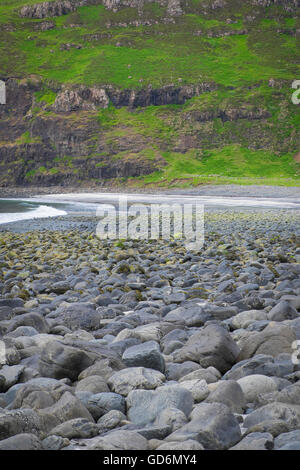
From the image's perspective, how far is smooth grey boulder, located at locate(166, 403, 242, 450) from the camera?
203 cm

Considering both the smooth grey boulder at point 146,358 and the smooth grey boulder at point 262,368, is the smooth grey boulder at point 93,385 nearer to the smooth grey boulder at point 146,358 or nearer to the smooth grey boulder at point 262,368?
the smooth grey boulder at point 146,358

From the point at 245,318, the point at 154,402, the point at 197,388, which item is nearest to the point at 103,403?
the point at 154,402

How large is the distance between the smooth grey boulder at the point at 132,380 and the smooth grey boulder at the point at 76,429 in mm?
480

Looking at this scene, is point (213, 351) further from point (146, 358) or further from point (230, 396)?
point (230, 396)

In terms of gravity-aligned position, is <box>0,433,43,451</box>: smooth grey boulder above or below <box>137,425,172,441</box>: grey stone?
above

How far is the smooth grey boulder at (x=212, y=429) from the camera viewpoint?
80.0 inches

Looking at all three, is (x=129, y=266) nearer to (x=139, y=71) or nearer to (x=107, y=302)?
(x=107, y=302)

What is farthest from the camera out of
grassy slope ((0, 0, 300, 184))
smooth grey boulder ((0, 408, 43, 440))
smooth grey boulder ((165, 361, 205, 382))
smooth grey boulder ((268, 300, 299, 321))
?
grassy slope ((0, 0, 300, 184))

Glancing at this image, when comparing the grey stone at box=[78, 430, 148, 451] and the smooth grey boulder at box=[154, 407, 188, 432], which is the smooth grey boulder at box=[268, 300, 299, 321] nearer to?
the smooth grey boulder at box=[154, 407, 188, 432]

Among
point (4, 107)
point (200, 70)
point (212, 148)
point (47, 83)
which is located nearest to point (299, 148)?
point (212, 148)

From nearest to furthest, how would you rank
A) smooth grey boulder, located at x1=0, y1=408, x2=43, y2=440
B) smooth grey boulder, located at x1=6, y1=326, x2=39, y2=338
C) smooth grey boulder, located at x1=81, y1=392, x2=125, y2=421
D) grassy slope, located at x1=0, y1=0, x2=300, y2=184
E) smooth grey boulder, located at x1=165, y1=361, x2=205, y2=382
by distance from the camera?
smooth grey boulder, located at x1=0, y1=408, x2=43, y2=440, smooth grey boulder, located at x1=81, y1=392, x2=125, y2=421, smooth grey boulder, located at x1=165, y1=361, x2=205, y2=382, smooth grey boulder, located at x1=6, y1=326, x2=39, y2=338, grassy slope, located at x1=0, y1=0, x2=300, y2=184

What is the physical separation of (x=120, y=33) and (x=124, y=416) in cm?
12958

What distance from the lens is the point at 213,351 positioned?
10.4 feet

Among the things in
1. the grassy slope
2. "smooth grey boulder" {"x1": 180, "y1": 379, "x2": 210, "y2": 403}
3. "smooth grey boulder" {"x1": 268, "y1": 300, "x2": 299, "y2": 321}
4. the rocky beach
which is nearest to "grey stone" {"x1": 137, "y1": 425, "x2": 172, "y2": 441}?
the rocky beach
